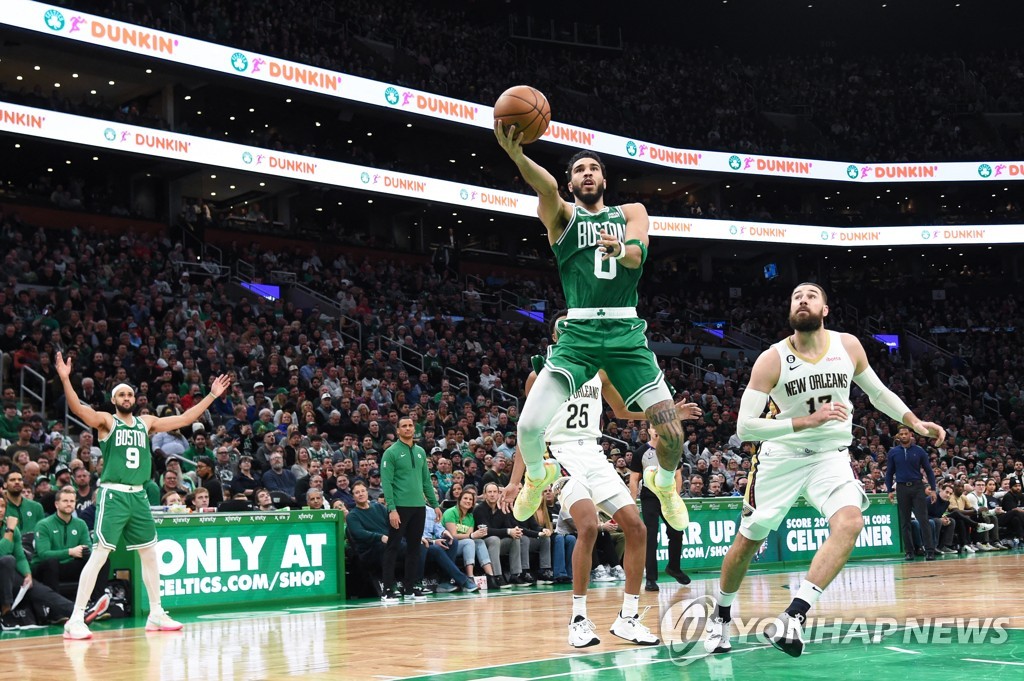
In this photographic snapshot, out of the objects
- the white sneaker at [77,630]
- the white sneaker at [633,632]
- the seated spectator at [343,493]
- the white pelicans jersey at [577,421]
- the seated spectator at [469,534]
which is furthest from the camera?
the seated spectator at [343,493]

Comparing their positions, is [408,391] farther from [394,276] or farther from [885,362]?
[885,362]

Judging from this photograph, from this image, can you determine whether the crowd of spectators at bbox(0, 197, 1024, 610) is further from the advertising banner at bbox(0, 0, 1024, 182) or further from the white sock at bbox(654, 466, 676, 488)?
the advertising banner at bbox(0, 0, 1024, 182)

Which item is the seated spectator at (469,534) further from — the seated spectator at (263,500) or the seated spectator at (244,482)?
the seated spectator at (244,482)

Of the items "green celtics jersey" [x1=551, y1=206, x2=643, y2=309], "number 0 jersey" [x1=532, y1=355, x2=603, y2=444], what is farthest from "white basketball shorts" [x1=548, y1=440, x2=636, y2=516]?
"green celtics jersey" [x1=551, y1=206, x2=643, y2=309]

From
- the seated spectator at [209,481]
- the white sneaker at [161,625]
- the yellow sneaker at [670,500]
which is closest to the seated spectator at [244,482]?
the seated spectator at [209,481]

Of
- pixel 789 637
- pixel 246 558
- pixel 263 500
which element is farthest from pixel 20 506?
pixel 789 637

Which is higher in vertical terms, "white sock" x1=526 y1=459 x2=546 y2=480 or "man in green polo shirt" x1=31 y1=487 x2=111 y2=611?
"white sock" x1=526 y1=459 x2=546 y2=480

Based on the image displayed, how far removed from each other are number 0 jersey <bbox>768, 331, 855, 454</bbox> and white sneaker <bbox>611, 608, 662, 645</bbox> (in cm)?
164

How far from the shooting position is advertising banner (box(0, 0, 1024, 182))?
92.2 feet

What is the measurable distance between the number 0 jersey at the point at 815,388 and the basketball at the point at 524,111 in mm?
1947

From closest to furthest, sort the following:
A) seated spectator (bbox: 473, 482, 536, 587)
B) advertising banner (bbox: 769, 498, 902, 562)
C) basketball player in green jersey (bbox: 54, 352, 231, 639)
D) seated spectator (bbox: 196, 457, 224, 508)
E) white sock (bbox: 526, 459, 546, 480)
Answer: white sock (bbox: 526, 459, 546, 480) < basketball player in green jersey (bbox: 54, 352, 231, 639) < seated spectator (bbox: 196, 457, 224, 508) < seated spectator (bbox: 473, 482, 536, 587) < advertising banner (bbox: 769, 498, 902, 562)

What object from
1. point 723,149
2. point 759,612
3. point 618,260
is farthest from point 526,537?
point 723,149

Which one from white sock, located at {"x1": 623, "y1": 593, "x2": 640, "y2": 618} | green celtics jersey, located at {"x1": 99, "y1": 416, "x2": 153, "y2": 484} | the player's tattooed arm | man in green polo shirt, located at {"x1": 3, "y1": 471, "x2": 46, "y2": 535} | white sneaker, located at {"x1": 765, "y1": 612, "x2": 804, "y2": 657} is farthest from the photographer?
man in green polo shirt, located at {"x1": 3, "y1": 471, "x2": 46, "y2": 535}

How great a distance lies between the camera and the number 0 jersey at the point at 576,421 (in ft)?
28.5
